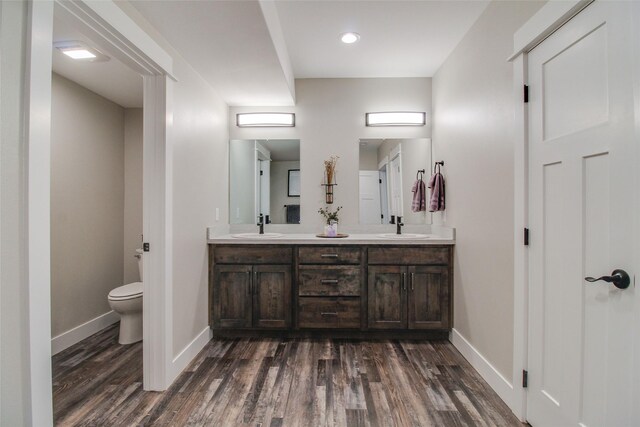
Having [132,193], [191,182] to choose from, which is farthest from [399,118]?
[132,193]

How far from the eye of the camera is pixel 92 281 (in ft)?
9.47

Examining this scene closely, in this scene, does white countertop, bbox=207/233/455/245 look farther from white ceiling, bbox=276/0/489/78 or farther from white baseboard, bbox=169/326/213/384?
white ceiling, bbox=276/0/489/78

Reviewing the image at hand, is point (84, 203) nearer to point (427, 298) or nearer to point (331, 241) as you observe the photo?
point (331, 241)

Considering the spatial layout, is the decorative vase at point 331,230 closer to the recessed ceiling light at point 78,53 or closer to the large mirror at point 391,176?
the large mirror at point 391,176

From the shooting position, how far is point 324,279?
2.67 meters

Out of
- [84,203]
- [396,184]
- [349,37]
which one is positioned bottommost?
[84,203]

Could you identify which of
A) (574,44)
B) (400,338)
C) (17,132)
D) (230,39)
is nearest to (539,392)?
(400,338)

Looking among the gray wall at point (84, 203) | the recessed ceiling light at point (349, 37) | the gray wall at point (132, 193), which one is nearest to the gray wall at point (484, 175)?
the recessed ceiling light at point (349, 37)

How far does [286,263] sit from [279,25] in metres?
1.92

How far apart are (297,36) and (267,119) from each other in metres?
0.99

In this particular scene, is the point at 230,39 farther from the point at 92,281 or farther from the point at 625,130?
the point at 92,281

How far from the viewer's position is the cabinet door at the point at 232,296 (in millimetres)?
2697

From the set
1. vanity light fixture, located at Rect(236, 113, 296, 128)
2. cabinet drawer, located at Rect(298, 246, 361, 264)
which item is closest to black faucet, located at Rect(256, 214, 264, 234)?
cabinet drawer, located at Rect(298, 246, 361, 264)

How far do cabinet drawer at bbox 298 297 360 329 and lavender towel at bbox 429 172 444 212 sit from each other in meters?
1.15
